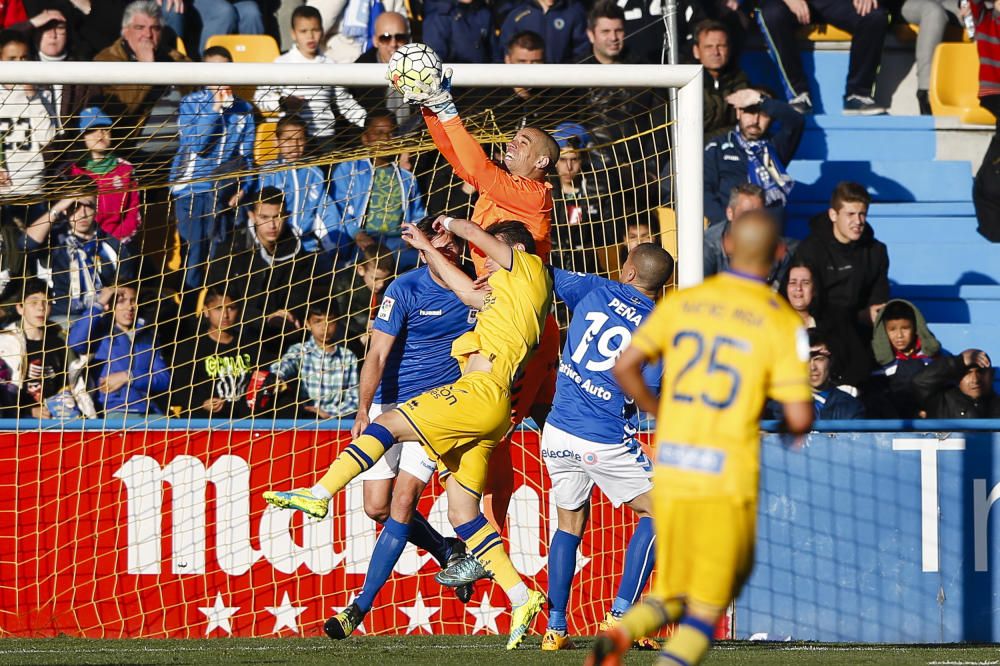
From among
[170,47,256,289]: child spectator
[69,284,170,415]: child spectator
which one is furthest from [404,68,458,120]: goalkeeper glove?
[69,284,170,415]: child spectator

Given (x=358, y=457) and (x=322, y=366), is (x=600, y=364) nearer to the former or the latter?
(x=358, y=457)

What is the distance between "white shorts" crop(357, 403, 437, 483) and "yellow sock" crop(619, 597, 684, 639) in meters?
2.42

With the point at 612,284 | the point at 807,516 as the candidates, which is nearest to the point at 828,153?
the point at 807,516

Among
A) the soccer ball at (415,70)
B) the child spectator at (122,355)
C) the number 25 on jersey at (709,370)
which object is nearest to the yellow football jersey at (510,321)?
the soccer ball at (415,70)

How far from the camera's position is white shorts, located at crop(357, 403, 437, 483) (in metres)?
7.16

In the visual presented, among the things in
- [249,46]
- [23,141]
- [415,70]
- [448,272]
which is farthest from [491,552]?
[249,46]

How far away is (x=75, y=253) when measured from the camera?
31.3 feet

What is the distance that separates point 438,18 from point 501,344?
5.37m

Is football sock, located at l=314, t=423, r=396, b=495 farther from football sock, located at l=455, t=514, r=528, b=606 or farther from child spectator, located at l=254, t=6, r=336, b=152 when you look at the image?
child spectator, located at l=254, t=6, r=336, b=152

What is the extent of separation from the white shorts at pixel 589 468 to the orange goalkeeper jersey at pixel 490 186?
1.04 meters

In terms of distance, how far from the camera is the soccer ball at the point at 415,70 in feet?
23.0

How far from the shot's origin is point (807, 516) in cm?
823

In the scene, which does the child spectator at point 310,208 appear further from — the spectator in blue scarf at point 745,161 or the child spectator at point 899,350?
the child spectator at point 899,350

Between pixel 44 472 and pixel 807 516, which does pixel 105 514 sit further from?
pixel 807 516
